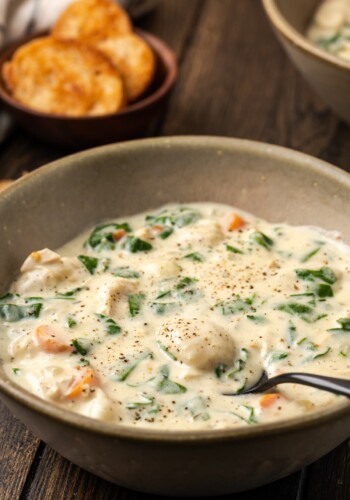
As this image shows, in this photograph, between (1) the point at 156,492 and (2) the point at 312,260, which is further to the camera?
(2) the point at 312,260

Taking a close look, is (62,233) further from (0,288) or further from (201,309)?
(201,309)

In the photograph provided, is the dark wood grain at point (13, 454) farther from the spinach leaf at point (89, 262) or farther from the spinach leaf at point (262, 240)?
the spinach leaf at point (262, 240)

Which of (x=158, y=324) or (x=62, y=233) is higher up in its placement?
(x=158, y=324)

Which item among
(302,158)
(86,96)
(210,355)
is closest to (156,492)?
(210,355)

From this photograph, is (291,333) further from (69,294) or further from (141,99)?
(141,99)

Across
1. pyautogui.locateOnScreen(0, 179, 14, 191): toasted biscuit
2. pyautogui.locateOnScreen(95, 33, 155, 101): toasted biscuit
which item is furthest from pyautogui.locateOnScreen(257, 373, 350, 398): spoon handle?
pyautogui.locateOnScreen(95, 33, 155, 101): toasted biscuit

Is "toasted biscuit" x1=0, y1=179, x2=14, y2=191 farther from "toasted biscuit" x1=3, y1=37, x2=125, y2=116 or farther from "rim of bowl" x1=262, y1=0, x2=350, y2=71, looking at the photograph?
"rim of bowl" x1=262, y1=0, x2=350, y2=71

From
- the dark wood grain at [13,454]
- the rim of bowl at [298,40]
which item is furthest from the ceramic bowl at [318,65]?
the dark wood grain at [13,454]
